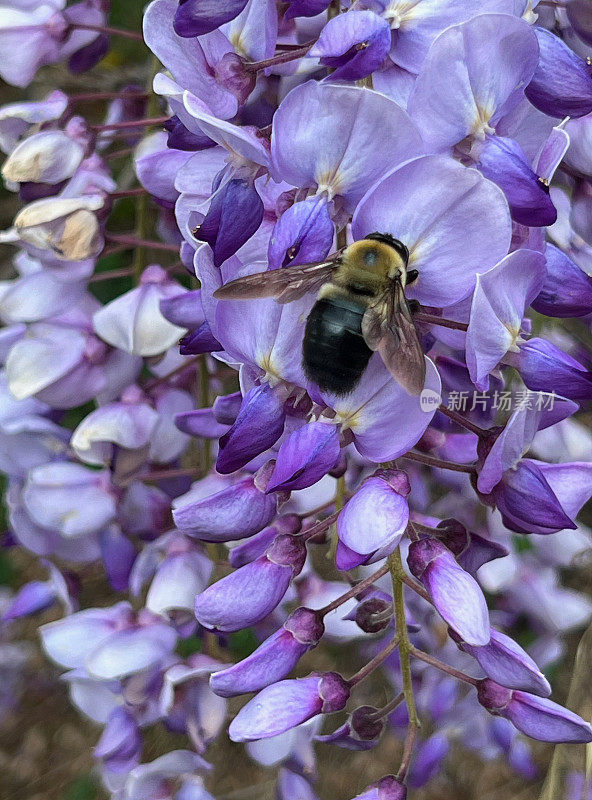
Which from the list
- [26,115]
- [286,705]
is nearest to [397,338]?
[286,705]

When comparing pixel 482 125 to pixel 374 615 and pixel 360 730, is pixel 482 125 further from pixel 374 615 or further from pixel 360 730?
pixel 360 730

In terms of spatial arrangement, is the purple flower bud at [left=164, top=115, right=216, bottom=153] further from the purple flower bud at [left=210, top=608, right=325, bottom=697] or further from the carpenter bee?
the purple flower bud at [left=210, top=608, right=325, bottom=697]

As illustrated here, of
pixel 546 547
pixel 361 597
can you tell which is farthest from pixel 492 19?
pixel 546 547

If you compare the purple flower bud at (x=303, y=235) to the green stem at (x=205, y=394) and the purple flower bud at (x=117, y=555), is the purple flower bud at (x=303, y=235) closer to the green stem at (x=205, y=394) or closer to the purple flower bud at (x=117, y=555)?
the green stem at (x=205, y=394)

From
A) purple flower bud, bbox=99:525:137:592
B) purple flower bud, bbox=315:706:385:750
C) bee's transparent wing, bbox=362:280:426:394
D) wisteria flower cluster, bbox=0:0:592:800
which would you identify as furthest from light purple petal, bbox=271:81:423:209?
purple flower bud, bbox=99:525:137:592

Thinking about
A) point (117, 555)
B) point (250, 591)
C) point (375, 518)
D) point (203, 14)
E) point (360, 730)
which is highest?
point (203, 14)
